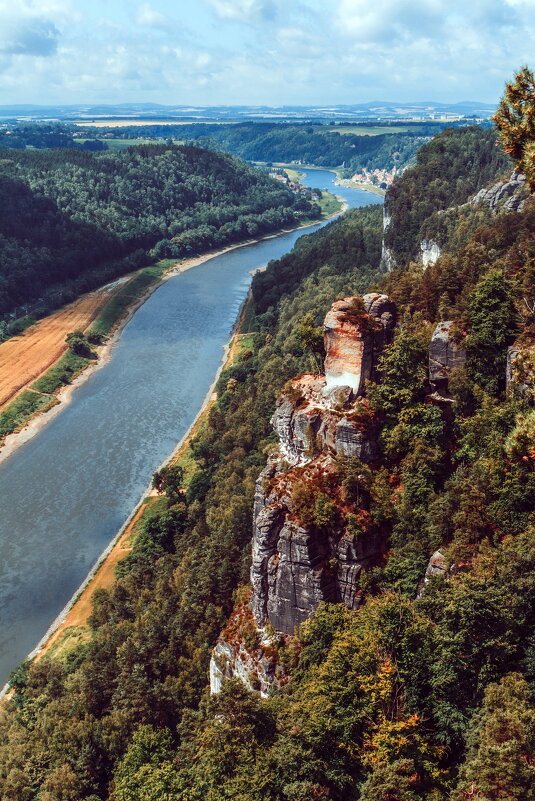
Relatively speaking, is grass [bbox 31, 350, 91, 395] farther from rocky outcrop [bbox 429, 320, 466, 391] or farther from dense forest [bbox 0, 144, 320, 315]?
rocky outcrop [bbox 429, 320, 466, 391]

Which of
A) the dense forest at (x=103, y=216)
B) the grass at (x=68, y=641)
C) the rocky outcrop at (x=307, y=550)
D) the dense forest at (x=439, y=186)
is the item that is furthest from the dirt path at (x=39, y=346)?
the rocky outcrop at (x=307, y=550)

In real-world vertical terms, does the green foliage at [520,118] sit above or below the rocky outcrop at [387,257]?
above

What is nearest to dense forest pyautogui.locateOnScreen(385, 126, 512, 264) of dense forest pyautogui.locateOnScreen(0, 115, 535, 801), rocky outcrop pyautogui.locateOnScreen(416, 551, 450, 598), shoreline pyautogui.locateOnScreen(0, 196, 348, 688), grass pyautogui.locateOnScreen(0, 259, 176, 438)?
dense forest pyautogui.locateOnScreen(0, 115, 535, 801)

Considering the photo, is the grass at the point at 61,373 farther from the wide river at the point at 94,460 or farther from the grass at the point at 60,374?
the wide river at the point at 94,460

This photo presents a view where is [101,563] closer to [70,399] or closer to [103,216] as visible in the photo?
[70,399]

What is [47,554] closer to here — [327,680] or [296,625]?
[296,625]

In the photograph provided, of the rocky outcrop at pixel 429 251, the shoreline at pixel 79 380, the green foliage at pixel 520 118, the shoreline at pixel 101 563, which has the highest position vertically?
the green foliage at pixel 520 118
